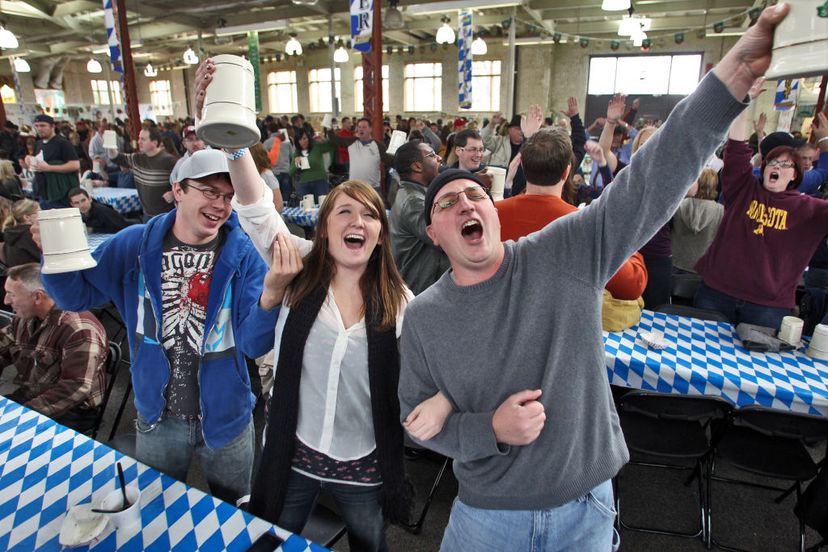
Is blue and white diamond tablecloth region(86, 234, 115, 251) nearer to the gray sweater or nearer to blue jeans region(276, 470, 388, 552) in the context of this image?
blue jeans region(276, 470, 388, 552)

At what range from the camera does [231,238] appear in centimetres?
164

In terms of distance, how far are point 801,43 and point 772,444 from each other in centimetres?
216

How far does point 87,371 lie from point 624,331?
251 cm

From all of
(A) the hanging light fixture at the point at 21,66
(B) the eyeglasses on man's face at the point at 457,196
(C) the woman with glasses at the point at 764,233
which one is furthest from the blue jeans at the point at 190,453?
(A) the hanging light fixture at the point at 21,66

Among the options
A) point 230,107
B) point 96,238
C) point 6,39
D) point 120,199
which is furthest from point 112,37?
point 230,107

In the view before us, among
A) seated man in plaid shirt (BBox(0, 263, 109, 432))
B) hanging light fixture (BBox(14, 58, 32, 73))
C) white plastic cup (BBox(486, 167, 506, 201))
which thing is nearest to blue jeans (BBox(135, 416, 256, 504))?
seated man in plaid shirt (BBox(0, 263, 109, 432))

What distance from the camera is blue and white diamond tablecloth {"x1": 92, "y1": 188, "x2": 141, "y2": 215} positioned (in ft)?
19.8

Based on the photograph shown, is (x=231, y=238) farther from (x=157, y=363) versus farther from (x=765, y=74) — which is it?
(x=765, y=74)

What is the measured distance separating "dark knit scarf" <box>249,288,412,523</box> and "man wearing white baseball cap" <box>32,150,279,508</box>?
17 cm

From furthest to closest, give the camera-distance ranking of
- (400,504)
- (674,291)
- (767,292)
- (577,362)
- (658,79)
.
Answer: (658,79)
(674,291)
(767,292)
(400,504)
(577,362)

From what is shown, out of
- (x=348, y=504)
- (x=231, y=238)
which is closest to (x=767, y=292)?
(x=348, y=504)

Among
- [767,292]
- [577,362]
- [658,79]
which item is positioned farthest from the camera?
[658,79]

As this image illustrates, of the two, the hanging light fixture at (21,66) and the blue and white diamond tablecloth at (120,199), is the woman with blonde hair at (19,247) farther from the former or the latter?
the hanging light fixture at (21,66)

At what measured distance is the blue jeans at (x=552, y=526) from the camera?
3.45 ft
